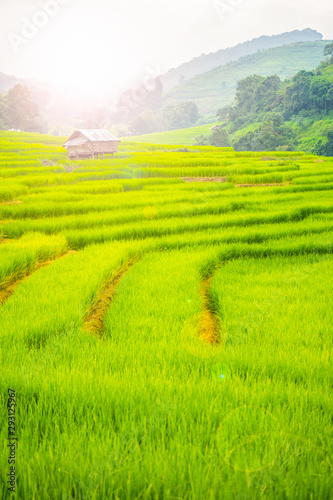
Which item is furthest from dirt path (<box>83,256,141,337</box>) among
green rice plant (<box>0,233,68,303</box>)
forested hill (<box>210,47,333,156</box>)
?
forested hill (<box>210,47,333,156</box>)

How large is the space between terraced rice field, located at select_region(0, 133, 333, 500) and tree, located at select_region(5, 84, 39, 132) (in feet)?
180

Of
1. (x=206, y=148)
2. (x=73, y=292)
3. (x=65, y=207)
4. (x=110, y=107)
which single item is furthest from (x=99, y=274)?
(x=110, y=107)

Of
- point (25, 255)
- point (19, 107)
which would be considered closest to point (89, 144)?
point (25, 255)

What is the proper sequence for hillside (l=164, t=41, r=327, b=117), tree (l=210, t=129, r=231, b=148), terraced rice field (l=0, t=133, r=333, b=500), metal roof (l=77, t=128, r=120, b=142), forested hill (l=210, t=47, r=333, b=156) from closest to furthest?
terraced rice field (l=0, t=133, r=333, b=500), metal roof (l=77, t=128, r=120, b=142), forested hill (l=210, t=47, r=333, b=156), tree (l=210, t=129, r=231, b=148), hillside (l=164, t=41, r=327, b=117)

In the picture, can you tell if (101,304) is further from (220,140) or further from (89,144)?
(220,140)

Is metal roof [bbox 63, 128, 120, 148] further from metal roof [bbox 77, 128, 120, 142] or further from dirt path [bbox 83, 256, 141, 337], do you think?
dirt path [bbox 83, 256, 141, 337]

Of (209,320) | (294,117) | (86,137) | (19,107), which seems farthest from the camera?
(19,107)

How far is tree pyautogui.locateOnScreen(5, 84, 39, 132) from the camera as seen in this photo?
5159cm

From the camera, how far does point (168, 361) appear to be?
248cm

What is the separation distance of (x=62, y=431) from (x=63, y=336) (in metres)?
1.29

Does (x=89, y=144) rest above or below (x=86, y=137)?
below

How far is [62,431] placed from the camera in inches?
67.8

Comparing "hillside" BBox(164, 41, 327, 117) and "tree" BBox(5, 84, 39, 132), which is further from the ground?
"hillside" BBox(164, 41, 327, 117)

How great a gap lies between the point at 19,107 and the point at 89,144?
32511mm
